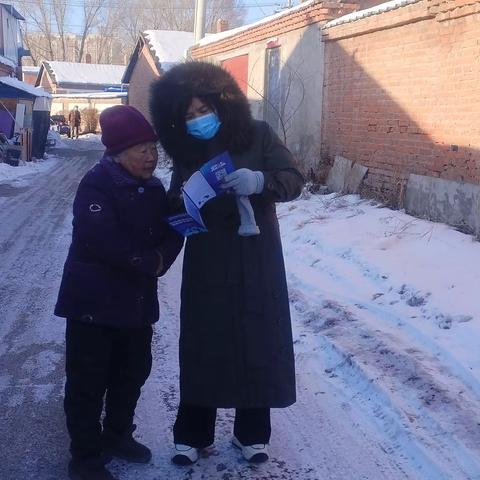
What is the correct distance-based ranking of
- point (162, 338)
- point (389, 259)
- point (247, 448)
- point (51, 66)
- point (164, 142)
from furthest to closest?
1. point (51, 66)
2. point (389, 259)
3. point (162, 338)
4. point (247, 448)
5. point (164, 142)

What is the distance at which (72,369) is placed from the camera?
297cm

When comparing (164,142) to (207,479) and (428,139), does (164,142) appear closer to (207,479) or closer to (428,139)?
(207,479)

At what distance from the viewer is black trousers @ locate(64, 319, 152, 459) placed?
2.95 m

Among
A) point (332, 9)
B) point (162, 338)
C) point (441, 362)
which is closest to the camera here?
point (441, 362)

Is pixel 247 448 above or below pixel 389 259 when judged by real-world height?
below

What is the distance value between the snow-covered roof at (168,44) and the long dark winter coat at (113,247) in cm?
2561

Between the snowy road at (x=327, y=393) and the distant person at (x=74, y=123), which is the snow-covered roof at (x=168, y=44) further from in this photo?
the snowy road at (x=327, y=393)

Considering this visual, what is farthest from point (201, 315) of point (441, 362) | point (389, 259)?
point (389, 259)

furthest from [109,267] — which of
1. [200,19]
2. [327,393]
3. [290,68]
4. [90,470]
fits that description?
[200,19]

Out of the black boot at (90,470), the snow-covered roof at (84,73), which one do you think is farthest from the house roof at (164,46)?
the black boot at (90,470)

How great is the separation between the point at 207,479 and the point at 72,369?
2.61 feet

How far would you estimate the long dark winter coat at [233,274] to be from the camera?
2.93 meters

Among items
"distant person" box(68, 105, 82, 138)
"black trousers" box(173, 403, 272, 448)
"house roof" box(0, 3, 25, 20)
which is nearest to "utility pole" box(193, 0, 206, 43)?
"house roof" box(0, 3, 25, 20)

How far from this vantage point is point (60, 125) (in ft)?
141
